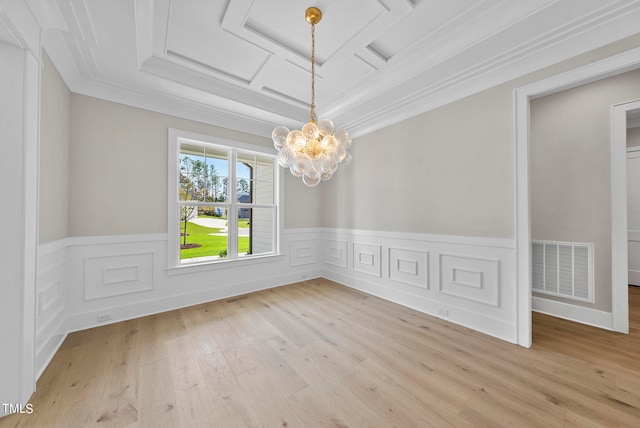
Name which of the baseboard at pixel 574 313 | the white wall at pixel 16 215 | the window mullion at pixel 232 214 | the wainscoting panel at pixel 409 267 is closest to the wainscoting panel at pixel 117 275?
the window mullion at pixel 232 214

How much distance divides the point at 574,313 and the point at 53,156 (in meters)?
5.67

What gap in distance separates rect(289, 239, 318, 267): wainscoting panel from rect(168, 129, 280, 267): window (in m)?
0.33

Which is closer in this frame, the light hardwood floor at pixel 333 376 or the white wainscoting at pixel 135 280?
the light hardwood floor at pixel 333 376

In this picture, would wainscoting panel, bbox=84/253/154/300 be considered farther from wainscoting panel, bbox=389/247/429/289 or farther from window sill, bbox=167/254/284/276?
wainscoting panel, bbox=389/247/429/289

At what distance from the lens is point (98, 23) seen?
1.90 meters

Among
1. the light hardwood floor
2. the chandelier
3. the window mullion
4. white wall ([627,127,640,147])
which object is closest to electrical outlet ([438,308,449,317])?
the light hardwood floor

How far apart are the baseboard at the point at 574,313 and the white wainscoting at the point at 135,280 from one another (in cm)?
385

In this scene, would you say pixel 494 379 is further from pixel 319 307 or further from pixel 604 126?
pixel 604 126

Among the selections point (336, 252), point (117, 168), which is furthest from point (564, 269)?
point (117, 168)

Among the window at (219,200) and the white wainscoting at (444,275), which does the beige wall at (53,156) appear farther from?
the white wainscoting at (444,275)

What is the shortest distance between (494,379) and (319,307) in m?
1.93

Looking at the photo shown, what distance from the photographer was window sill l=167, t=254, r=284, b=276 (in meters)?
3.19

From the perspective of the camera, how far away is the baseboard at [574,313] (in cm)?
256

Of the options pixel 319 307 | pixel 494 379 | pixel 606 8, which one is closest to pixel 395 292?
pixel 319 307
